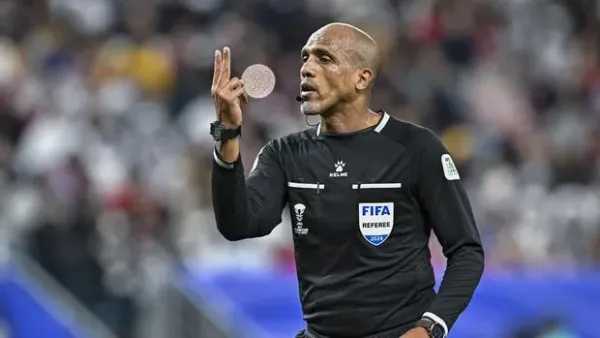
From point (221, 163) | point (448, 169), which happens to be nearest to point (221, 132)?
point (221, 163)

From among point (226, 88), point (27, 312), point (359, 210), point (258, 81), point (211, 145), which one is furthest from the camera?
point (211, 145)

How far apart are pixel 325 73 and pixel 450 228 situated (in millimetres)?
759

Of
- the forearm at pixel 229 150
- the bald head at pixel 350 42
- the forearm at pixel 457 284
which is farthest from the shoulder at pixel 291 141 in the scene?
the forearm at pixel 457 284

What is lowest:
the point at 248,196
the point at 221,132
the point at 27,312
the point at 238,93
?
the point at 248,196

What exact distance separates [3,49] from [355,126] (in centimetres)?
887

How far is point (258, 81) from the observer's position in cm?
527

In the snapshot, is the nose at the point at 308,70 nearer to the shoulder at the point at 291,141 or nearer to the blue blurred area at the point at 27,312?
the shoulder at the point at 291,141

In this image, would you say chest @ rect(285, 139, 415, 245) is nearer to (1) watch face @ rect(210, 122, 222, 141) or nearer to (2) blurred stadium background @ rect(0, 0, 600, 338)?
(1) watch face @ rect(210, 122, 222, 141)

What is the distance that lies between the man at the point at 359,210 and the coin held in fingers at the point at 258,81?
6.9 inches

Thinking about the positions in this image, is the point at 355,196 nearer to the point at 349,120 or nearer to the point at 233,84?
the point at 349,120

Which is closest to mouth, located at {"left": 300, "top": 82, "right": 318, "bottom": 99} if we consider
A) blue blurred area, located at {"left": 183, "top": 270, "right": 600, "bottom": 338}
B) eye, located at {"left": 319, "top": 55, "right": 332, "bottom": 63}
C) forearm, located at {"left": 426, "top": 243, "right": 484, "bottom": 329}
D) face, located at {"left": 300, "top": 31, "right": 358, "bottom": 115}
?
face, located at {"left": 300, "top": 31, "right": 358, "bottom": 115}

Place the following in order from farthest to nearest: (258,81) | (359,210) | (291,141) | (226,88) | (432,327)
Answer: (291,141) → (359,210) → (258,81) → (432,327) → (226,88)

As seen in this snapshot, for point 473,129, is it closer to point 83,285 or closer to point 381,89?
point 381,89

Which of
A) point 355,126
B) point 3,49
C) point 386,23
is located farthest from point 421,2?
point 355,126
